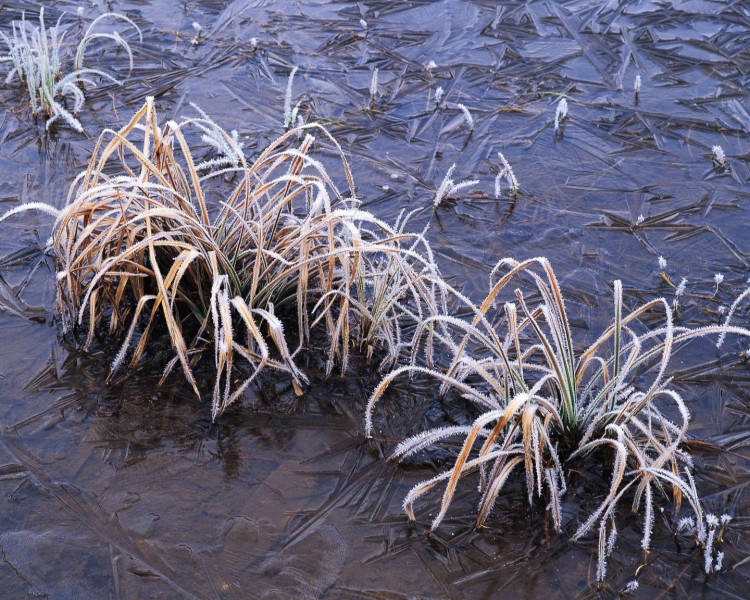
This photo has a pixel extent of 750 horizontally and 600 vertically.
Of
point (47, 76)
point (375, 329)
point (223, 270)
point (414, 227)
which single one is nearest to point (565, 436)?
point (375, 329)

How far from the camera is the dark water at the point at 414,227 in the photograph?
206cm

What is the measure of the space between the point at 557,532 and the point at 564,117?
2560 millimetres

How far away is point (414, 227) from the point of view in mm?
3348

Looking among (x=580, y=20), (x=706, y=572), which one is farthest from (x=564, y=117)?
(x=706, y=572)

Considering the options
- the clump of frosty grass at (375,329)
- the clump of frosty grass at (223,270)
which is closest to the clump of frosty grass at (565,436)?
the clump of frosty grass at (375,329)

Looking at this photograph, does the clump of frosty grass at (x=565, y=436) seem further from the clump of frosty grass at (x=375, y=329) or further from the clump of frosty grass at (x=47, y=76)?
the clump of frosty grass at (x=47, y=76)

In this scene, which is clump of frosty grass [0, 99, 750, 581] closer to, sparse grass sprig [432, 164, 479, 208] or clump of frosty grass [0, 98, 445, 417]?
clump of frosty grass [0, 98, 445, 417]

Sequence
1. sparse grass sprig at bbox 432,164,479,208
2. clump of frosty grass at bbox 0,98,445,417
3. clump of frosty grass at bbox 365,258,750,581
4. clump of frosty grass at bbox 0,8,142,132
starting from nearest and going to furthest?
clump of frosty grass at bbox 365,258,750,581
clump of frosty grass at bbox 0,98,445,417
sparse grass sprig at bbox 432,164,479,208
clump of frosty grass at bbox 0,8,142,132

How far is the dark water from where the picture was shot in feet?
6.76

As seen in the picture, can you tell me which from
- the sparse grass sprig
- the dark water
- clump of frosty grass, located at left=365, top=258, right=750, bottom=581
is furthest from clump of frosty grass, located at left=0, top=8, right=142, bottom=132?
clump of frosty grass, located at left=365, top=258, right=750, bottom=581

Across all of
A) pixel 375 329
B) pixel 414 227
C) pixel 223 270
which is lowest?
pixel 414 227

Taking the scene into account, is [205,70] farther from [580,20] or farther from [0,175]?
[580,20]

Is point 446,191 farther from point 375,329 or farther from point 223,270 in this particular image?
point 223,270

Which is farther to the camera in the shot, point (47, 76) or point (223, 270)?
point (47, 76)
